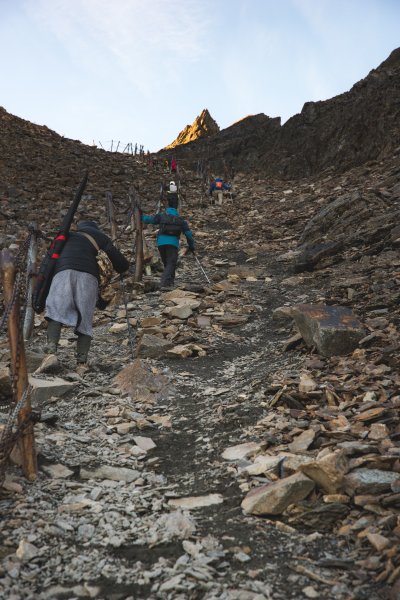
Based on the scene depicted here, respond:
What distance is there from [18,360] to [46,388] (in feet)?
7.42

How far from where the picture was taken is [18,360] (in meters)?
3.00

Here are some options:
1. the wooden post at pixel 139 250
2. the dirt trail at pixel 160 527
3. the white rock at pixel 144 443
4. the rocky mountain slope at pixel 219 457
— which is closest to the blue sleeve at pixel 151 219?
the wooden post at pixel 139 250

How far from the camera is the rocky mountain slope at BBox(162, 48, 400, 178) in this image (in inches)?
783

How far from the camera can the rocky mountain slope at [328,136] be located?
19.9 metres

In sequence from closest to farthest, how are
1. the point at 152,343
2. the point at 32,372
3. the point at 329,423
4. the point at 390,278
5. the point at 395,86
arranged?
the point at 329,423 → the point at 32,372 → the point at 152,343 → the point at 390,278 → the point at 395,86

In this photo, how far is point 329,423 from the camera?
3662 millimetres

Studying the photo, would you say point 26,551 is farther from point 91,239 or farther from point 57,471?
point 91,239

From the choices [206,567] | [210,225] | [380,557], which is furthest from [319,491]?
[210,225]

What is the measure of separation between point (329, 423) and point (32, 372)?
3.80m

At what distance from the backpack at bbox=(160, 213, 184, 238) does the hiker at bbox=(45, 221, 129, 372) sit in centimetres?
386

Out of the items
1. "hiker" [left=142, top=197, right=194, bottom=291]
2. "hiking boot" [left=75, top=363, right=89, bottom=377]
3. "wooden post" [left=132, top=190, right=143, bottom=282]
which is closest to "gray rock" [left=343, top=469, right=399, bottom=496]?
"hiking boot" [left=75, top=363, right=89, bottom=377]

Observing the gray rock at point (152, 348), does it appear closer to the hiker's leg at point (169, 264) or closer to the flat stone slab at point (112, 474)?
the flat stone slab at point (112, 474)

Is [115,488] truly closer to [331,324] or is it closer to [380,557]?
[380,557]

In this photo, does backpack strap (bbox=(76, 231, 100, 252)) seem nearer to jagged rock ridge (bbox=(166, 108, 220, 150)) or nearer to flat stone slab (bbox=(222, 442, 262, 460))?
flat stone slab (bbox=(222, 442, 262, 460))
